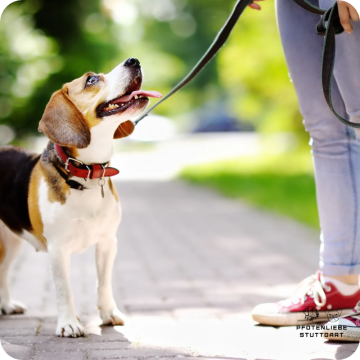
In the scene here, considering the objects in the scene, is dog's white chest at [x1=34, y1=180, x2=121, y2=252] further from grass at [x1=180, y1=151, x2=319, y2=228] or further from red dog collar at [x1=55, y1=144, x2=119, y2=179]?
grass at [x1=180, y1=151, x2=319, y2=228]

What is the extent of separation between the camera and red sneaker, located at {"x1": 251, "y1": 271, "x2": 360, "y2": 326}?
3.46 meters

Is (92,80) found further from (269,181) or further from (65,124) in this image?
(269,181)

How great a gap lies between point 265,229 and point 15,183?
4.79 meters

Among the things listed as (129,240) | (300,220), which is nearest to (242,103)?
(300,220)

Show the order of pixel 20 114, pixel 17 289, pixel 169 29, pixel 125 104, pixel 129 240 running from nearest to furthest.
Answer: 1. pixel 125 104
2. pixel 17 289
3. pixel 129 240
4. pixel 20 114
5. pixel 169 29

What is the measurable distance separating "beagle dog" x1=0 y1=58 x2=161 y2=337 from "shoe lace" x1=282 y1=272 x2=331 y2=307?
1130 mm

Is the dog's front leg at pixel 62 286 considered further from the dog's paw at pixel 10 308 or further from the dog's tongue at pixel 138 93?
the dog's tongue at pixel 138 93

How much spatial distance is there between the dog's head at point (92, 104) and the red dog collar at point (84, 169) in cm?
14

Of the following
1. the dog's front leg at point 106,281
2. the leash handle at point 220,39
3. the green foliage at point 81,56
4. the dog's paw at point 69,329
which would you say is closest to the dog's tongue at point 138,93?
the leash handle at point 220,39

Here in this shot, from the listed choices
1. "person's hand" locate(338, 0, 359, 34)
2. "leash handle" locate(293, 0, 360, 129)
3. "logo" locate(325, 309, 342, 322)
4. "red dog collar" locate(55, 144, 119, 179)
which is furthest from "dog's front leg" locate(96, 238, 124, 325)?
"person's hand" locate(338, 0, 359, 34)

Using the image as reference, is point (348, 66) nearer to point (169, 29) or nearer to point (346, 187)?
point (346, 187)

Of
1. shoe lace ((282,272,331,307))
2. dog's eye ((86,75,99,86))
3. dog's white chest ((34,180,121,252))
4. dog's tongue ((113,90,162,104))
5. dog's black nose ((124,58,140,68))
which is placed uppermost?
dog's black nose ((124,58,140,68))

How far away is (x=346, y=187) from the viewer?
3469mm

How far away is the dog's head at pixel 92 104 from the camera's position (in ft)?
10.3
